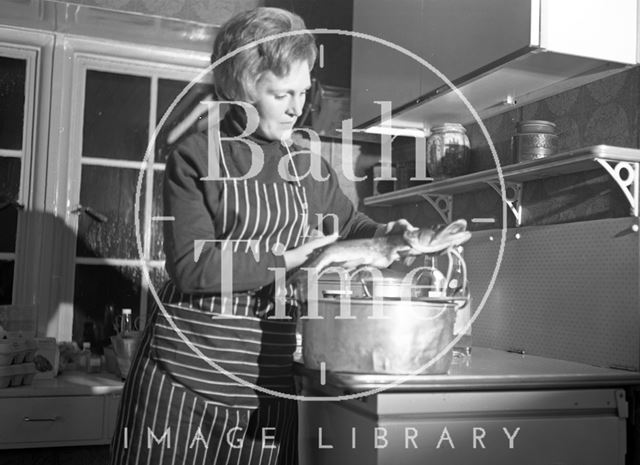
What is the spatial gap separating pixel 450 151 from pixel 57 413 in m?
1.46

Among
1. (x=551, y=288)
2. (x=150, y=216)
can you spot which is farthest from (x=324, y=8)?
(x=551, y=288)

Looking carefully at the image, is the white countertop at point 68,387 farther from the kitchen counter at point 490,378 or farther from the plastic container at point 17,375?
the kitchen counter at point 490,378

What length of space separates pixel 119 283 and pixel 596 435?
75.2 inches

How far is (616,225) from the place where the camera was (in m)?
1.61

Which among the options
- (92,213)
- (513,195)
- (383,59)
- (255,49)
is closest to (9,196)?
(92,213)

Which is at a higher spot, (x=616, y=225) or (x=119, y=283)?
(x=616, y=225)

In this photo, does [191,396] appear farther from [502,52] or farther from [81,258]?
[81,258]

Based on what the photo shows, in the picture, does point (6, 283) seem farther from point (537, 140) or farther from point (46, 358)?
point (537, 140)

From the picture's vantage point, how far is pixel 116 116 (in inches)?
110

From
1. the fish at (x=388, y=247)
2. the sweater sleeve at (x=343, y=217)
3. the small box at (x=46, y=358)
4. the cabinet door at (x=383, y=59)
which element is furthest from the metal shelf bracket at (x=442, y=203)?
the small box at (x=46, y=358)

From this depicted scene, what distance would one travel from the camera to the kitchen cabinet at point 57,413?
2.32m

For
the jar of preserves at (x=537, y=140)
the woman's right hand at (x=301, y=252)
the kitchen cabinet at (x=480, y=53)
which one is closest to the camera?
the woman's right hand at (x=301, y=252)

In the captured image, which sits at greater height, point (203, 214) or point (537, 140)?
point (537, 140)

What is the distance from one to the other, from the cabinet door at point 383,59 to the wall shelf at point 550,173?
0.28 metres
